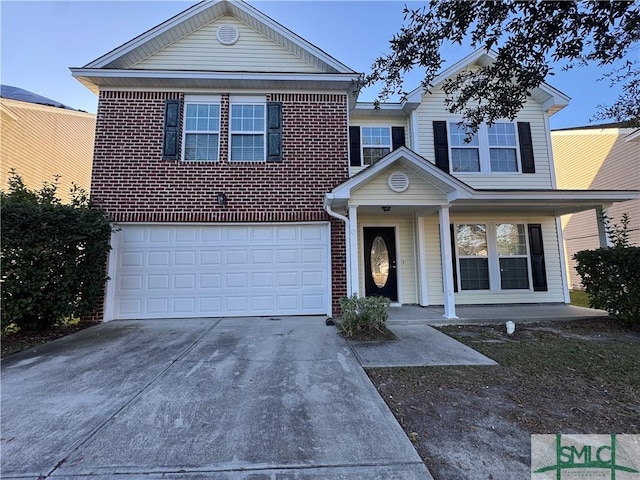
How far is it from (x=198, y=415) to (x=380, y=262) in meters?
6.50

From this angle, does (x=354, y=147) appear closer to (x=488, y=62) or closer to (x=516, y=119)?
(x=516, y=119)

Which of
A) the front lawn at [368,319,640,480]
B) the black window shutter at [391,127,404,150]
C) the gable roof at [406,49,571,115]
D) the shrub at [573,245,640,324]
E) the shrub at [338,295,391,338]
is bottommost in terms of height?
the front lawn at [368,319,640,480]

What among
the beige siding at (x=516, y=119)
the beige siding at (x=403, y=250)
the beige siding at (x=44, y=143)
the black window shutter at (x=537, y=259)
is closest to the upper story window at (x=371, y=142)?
the beige siding at (x=516, y=119)

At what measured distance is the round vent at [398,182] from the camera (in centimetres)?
649

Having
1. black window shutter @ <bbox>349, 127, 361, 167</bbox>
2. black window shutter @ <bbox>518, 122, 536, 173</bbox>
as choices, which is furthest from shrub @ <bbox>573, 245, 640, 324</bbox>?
black window shutter @ <bbox>349, 127, 361, 167</bbox>

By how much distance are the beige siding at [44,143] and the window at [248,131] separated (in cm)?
697

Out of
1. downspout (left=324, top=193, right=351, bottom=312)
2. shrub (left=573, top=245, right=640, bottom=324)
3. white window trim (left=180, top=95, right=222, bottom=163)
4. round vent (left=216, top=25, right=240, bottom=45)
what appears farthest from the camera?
round vent (left=216, top=25, right=240, bottom=45)

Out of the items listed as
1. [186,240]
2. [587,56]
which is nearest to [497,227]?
[587,56]

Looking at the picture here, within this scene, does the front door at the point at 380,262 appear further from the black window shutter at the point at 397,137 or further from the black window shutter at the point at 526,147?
the black window shutter at the point at 526,147

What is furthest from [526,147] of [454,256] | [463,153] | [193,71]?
[193,71]

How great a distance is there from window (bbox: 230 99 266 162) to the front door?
367cm

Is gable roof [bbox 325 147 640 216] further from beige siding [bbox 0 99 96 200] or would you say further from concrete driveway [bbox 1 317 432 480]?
beige siding [bbox 0 99 96 200]

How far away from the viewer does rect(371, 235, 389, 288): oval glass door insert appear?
27.7 feet

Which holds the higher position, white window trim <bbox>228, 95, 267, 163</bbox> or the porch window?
white window trim <bbox>228, 95, 267, 163</bbox>
